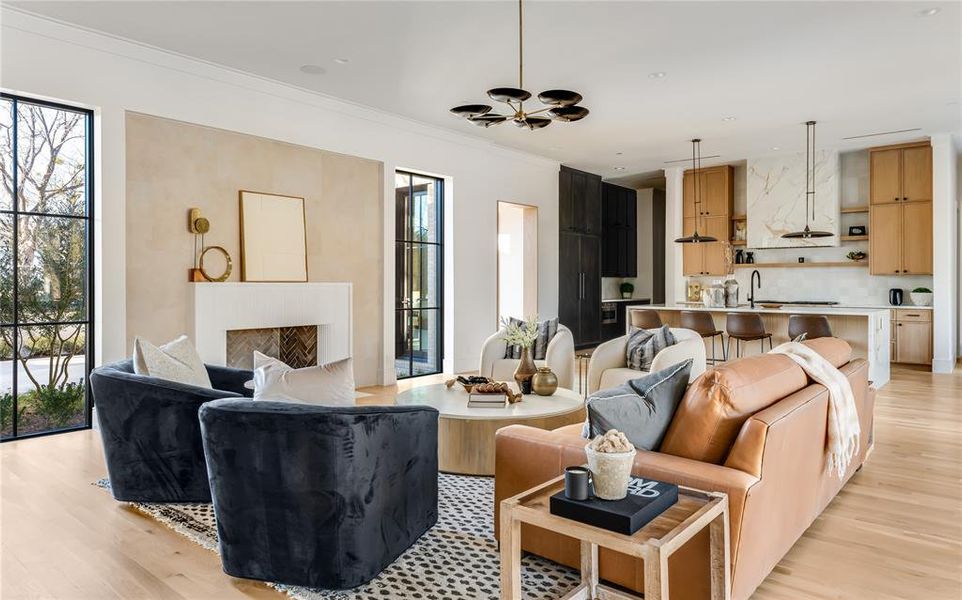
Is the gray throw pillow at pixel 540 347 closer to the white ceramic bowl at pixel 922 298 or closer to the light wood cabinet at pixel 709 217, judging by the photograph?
the light wood cabinet at pixel 709 217

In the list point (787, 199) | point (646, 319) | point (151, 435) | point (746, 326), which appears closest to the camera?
point (151, 435)

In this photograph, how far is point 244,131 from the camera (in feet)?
18.3

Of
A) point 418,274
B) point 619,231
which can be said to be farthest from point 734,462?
point 619,231

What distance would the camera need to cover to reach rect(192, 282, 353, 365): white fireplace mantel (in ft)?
16.9

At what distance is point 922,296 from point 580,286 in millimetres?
4544

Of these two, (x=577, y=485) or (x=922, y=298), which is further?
(x=922, y=298)

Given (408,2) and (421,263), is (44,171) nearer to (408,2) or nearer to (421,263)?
(408,2)

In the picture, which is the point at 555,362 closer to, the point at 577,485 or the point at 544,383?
the point at 544,383

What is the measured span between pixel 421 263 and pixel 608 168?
4.07 metres

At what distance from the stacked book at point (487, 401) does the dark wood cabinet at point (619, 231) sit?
24.2ft

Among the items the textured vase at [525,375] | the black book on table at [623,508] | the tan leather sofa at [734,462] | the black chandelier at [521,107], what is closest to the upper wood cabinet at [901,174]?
the black chandelier at [521,107]

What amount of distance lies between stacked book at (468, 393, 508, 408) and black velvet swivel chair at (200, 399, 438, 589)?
4.66ft

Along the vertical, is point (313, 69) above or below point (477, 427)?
Answer: above

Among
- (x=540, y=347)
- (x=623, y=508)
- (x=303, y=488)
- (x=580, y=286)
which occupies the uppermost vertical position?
(x=580, y=286)
